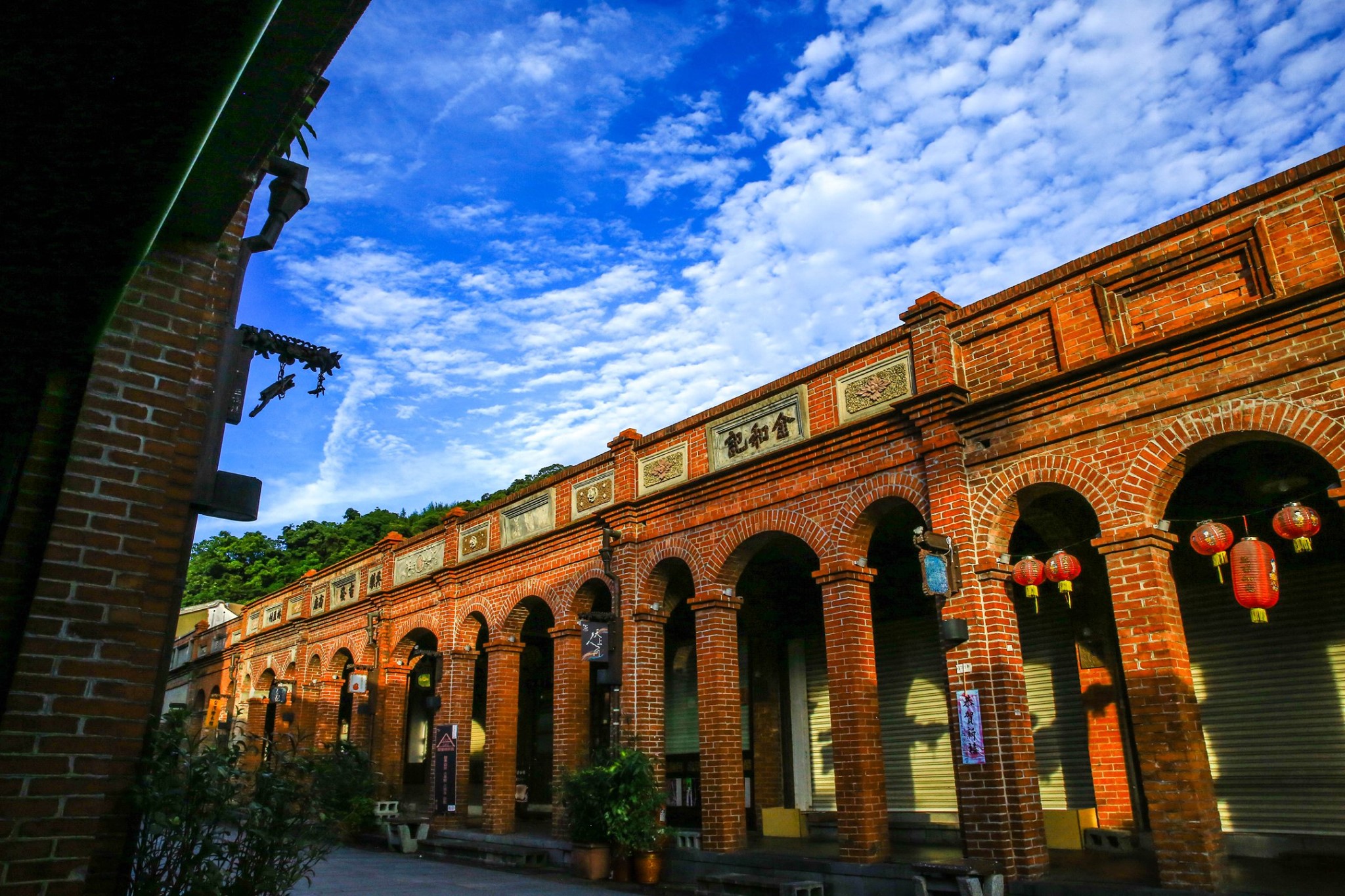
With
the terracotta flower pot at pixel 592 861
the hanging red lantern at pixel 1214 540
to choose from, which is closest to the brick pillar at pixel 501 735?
the terracotta flower pot at pixel 592 861

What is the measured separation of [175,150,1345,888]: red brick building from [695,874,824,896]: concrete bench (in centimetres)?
67

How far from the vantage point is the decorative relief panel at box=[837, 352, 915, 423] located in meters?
10.6

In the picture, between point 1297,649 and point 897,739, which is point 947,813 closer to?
point 897,739

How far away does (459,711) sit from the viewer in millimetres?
16812

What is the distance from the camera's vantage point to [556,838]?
13641 millimetres

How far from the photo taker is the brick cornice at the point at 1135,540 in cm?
833

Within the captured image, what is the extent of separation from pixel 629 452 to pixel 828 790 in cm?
627

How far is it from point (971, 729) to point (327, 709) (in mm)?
17631

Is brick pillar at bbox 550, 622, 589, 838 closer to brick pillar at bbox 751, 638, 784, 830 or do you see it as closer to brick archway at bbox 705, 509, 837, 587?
brick archway at bbox 705, 509, 837, 587

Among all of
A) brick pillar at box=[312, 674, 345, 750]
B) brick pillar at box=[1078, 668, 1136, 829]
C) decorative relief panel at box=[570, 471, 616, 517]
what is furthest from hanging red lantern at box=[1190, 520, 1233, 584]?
brick pillar at box=[312, 674, 345, 750]

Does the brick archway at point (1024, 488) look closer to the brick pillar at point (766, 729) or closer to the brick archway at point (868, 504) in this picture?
the brick archway at point (868, 504)

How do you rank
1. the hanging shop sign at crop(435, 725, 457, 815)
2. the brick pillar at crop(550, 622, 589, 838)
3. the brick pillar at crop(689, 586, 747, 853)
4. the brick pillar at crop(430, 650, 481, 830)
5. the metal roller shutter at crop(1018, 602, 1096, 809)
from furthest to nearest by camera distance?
the brick pillar at crop(430, 650, 481, 830) → the hanging shop sign at crop(435, 725, 457, 815) → the brick pillar at crop(550, 622, 589, 838) → the metal roller shutter at crop(1018, 602, 1096, 809) → the brick pillar at crop(689, 586, 747, 853)

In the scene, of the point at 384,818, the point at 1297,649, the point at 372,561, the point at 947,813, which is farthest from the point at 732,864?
the point at 372,561

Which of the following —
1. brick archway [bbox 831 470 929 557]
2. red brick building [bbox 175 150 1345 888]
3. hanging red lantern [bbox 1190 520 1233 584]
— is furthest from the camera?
brick archway [bbox 831 470 929 557]
